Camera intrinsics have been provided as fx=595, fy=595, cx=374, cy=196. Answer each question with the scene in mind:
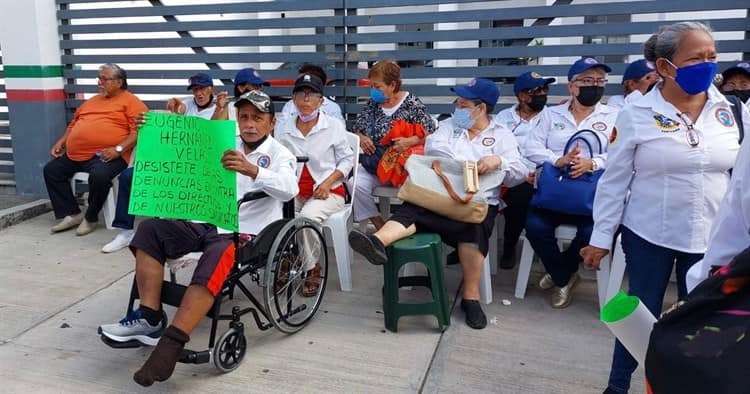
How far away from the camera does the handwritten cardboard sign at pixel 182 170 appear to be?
2.77 m

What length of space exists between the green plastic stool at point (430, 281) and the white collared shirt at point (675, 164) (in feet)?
3.90

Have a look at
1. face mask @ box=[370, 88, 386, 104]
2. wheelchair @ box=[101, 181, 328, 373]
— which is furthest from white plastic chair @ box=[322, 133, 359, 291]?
face mask @ box=[370, 88, 386, 104]

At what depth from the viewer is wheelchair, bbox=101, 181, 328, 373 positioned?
2.69 m

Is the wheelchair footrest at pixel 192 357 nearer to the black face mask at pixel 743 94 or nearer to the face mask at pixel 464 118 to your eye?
the face mask at pixel 464 118

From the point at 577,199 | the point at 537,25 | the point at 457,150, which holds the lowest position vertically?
the point at 577,199

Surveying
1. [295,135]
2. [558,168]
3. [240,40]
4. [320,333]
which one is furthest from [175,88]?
[558,168]

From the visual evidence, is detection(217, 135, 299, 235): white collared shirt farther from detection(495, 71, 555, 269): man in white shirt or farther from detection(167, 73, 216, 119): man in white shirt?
detection(167, 73, 216, 119): man in white shirt

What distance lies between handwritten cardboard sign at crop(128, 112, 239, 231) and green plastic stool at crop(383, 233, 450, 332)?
949 millimetres

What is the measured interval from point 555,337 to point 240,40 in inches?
150

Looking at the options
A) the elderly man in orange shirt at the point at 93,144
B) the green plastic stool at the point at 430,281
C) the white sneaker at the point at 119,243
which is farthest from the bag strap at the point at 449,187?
the elderly man in orange shirt at the point at 93,144

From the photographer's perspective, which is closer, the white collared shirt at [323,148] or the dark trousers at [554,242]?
the dark trousers at [554,242]

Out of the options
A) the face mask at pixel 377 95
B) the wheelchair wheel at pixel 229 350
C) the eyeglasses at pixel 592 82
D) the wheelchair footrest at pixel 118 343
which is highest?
the eyeglasses at pixel 592 82

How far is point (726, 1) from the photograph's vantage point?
4.16 metres

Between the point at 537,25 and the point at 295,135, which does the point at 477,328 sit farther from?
the point at 537,25
